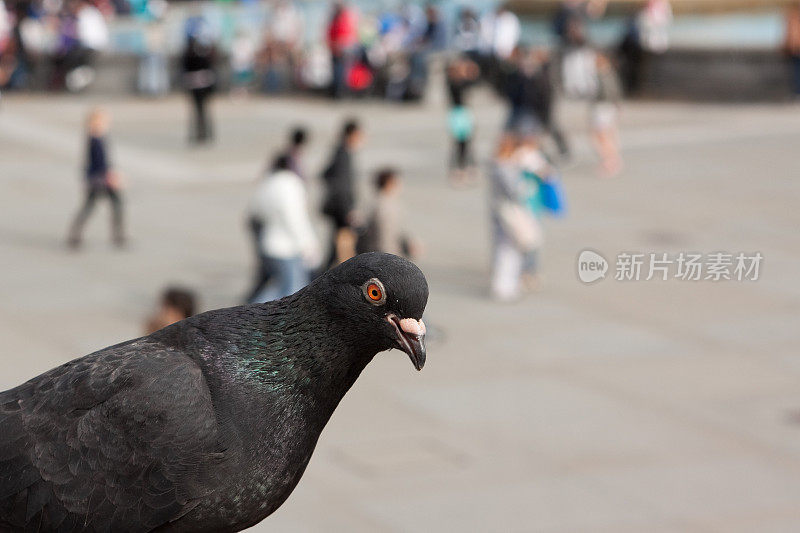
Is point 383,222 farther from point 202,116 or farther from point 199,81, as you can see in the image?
point 199,81

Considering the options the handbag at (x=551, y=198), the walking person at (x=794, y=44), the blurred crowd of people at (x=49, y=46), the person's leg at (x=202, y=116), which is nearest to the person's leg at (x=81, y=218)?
the handbag at (x=551, y=198)

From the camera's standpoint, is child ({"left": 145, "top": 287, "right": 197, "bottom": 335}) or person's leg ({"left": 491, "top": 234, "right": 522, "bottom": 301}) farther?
person's leg ({"left": 491, "top": 234, "right": 522, "bottom": 301})

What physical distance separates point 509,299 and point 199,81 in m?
11.3

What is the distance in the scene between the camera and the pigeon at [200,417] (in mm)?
3406

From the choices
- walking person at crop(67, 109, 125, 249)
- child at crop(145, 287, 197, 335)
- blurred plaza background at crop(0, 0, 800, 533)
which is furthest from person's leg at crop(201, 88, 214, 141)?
child at crop(145, 287, 197, 335)

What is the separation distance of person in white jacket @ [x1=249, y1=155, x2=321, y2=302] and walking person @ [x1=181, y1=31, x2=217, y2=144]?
1212cm

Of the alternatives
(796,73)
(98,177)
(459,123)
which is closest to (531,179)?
(98,177)

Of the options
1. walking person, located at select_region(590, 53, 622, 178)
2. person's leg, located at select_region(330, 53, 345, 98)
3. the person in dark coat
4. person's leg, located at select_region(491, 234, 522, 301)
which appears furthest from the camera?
person's leg, located at select_region(330, 53, 345, 98)

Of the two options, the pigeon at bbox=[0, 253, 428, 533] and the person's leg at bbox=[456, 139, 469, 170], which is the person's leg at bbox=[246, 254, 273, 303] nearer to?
the person's leg at bbox=[456, 139, 469, 170]

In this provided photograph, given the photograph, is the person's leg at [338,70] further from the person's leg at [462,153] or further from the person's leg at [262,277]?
the person's leg at [262,277]

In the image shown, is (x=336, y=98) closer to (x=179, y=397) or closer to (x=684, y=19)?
(x=684, y=19)

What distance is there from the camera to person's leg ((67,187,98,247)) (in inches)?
659

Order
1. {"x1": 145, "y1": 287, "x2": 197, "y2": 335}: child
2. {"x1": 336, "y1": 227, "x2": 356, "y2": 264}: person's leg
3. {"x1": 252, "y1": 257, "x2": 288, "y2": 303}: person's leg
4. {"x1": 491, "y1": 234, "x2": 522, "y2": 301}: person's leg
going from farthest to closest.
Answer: {"x1": 491, "y1": 234, "x2": 522, "y2": 301}: person's leg < {"x1": 336, "y1": 227, "x2": 356, "y2": 264}: person's leg < {"x1": 252, "y1": 257, "x2": 288, "y2": 303}: person's leg < {"x1": 145, "y1": 287, "x2": 197, "y2": 335}: child

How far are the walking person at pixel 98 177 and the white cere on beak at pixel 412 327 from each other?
532 inches
